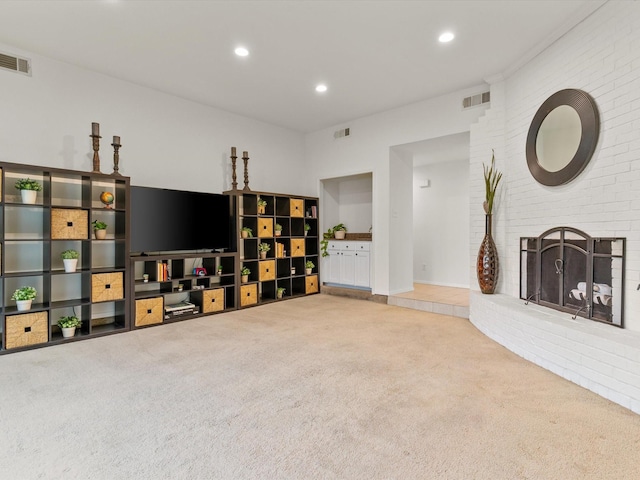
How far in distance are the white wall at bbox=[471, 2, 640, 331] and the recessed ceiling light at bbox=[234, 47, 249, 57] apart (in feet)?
9.77

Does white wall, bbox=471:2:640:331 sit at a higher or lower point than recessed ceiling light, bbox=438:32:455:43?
lower

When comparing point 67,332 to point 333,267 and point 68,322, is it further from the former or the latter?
point 333,267

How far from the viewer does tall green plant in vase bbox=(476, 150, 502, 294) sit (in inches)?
155

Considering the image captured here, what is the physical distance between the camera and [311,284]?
20.3 ft

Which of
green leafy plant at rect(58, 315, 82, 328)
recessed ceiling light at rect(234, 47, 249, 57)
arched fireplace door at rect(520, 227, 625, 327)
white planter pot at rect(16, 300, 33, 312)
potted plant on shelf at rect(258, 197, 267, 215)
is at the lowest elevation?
green leafy plant at rect(58, 315, 82, 328)

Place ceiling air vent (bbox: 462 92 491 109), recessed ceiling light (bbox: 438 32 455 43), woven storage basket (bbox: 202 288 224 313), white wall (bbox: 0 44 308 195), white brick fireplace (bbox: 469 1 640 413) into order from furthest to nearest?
woven storage basket (bbox: 202 288 224 313) < ceiling air vent (bbox: 462 92 491 109) < white wall (bbox: 0 44 308 195) < recessed ceiling light (bbox: 438 32 455 43) < white brick fireplace (bbox: 469 1 640 413)

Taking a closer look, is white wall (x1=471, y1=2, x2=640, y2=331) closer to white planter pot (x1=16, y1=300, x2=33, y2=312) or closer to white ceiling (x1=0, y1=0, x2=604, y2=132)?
white ceiling (x1=0, y1=0, x2=604, y2=132)

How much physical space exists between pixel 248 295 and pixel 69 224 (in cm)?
240

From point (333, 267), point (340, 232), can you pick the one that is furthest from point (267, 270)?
point (340, 232)

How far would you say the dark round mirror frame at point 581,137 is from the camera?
113 inches

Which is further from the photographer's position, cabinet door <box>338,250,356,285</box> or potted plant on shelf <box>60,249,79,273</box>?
cabinet door <box>338,250,356,285</box>

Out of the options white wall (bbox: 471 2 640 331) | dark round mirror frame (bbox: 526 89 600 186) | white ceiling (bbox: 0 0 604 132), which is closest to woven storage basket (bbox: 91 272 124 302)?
white ceiling (bbox: 0 0 604 132)

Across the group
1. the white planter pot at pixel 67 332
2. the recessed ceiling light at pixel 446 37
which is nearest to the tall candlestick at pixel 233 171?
the white planter pot at pixel 67 332

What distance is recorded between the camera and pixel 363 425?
197 centimetres
